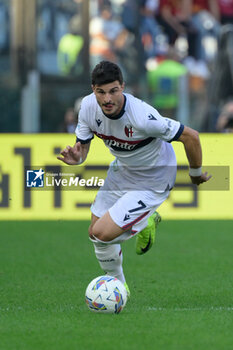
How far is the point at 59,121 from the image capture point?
16.9 metres

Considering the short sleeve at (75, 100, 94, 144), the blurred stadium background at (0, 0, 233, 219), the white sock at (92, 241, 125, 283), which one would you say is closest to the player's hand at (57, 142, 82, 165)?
the short sleeve at (75, 100, 94, 144)

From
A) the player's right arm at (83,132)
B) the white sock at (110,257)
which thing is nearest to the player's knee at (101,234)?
the white sock at (110,257)

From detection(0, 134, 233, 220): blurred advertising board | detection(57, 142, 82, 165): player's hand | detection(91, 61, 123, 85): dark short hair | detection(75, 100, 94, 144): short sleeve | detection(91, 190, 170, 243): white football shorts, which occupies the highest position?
detection(91, 61, 123, 85): dark short hair

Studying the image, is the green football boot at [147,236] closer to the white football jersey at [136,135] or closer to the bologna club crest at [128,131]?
the white football jersey at [136,135]

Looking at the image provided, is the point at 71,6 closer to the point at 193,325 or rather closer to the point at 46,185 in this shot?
the point at 46,185

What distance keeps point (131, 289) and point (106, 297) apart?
157 centimetres

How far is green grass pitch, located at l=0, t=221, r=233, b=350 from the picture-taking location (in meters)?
5.76

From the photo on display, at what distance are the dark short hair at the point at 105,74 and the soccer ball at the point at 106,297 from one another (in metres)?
1.54

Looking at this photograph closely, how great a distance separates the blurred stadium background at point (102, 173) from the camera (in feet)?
20.8

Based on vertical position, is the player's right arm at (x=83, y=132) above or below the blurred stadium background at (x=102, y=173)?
above

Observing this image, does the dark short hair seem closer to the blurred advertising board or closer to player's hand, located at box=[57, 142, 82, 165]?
player's hand, located at box=[57, 142, 82, 165]

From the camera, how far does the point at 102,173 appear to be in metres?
13.8

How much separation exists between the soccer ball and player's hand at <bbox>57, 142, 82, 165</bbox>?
3.13 ft

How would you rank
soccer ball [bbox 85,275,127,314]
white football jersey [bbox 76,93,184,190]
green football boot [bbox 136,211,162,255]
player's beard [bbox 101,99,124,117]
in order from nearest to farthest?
soccer ball [bbox 85,275,127,314], player's beard [bbox 101,99,124,117], white football jersey [bbox 76,93,184,190], green football boot [bbox 136,211,162,255]
